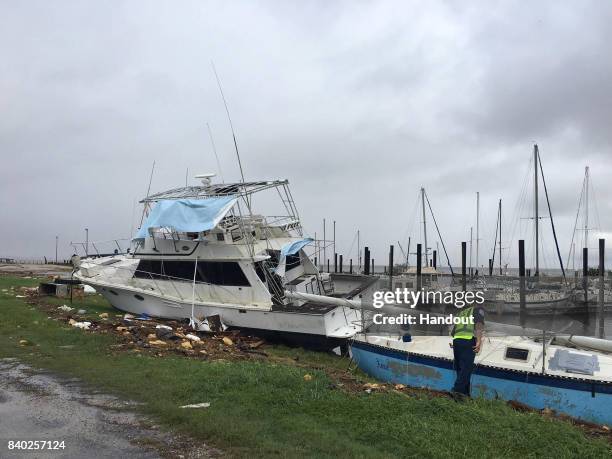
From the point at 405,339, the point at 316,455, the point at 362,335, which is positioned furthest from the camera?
the point at 362,335

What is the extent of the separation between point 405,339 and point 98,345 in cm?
707

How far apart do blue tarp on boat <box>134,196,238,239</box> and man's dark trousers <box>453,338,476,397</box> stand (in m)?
8.93

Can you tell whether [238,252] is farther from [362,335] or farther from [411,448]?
[411,448]

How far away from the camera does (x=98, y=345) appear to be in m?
11.8

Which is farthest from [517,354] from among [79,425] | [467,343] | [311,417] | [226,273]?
[226,273]

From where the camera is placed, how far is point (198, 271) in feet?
55.5

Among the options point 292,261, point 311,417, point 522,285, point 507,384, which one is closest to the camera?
point 311,417

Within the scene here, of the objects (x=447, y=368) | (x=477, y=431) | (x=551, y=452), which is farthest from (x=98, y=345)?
(x=551, y=452)

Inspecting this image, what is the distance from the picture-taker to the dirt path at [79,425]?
5402mm

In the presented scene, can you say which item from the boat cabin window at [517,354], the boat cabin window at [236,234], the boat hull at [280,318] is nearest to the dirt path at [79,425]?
the boat cabin window at [517,354]

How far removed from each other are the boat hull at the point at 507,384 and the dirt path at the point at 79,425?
227 inches

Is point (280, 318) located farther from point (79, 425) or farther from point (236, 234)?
point (79, 425)

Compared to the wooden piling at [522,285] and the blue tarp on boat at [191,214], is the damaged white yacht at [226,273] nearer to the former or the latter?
the blue tarp on boat at [191,214]

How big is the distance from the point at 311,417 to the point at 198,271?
1085 cm
